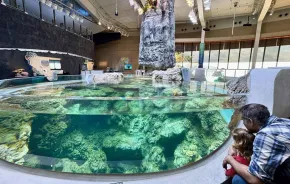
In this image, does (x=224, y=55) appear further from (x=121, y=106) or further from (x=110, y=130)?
(x=121, y=106)

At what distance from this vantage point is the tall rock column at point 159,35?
8.42 meters

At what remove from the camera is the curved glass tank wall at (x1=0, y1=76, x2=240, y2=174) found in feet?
7.14

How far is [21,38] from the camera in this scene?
6.90 meters

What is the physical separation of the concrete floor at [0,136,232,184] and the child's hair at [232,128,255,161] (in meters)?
0.73

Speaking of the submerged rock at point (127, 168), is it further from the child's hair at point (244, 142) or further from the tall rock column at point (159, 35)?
the tall rock column at point (159, 35)

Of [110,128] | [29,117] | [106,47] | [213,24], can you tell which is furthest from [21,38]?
[213,24]

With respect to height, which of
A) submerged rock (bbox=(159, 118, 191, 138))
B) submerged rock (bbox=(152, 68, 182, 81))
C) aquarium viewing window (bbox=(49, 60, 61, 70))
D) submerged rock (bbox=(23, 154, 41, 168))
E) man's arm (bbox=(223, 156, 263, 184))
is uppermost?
aquarium viewing window (bbox=(49, 60, 61, 70))

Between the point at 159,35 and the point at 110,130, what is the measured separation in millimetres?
6559

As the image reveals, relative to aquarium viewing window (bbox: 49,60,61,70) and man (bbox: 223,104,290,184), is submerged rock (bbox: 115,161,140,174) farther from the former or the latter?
aquarium viewing window (bbox: 49,60,61,70)

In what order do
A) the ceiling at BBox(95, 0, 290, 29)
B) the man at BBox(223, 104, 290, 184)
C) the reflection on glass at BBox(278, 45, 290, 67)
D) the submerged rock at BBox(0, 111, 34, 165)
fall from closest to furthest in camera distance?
the man at BBox(223, 104, 290, 184) < the submerged rock at BBox(0, 111, 34, 165) < the ceiling at BBox(95, 0, 290, 29) < the reflection on glass at BBox(278, 45, 290, 67)

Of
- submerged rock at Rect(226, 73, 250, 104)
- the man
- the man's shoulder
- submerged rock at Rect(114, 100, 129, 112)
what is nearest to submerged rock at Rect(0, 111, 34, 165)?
submerged rock at Rect(114, 100, 129, 112)

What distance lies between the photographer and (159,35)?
333 inches

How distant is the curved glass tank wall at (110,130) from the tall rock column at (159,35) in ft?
19.1

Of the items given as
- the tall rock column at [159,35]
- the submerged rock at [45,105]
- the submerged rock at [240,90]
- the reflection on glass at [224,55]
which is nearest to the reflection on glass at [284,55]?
the reflection on glass at [224,55]
